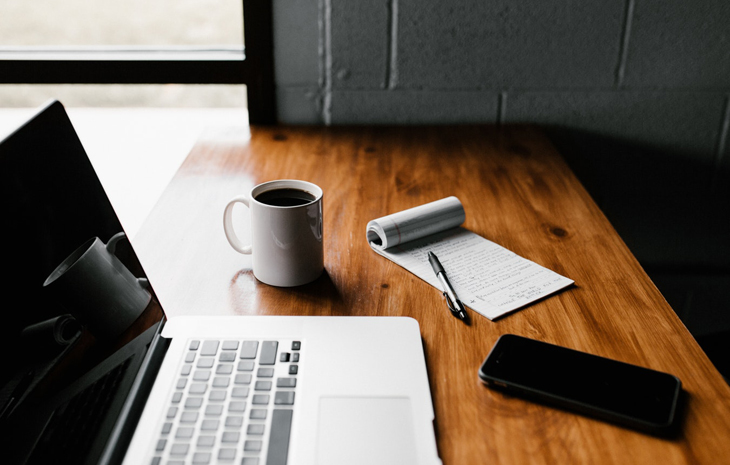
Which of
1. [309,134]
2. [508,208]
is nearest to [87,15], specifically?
[309,134]

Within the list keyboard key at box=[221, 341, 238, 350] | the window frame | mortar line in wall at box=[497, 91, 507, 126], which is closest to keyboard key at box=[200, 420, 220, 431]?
keyboard key at box=[221, 341, 238, 350]

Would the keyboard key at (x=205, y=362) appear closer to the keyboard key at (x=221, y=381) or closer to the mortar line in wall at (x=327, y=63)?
the keyboard key at (x=221, y=381)

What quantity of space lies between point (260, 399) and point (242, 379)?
34mm

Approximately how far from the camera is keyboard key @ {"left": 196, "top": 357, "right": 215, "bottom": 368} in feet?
2.03

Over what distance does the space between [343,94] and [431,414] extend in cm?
104

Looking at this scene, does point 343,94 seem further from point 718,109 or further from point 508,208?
point 718,109

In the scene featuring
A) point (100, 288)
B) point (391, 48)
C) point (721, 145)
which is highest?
point (391, 48)

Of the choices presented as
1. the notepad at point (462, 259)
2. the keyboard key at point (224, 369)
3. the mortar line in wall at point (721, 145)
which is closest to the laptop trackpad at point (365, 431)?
the keyboard key at point (224, 369)

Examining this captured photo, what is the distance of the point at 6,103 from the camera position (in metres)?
1.74

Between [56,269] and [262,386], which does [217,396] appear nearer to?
[262,386]

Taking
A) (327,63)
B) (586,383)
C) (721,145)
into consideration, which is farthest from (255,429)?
(721,145)

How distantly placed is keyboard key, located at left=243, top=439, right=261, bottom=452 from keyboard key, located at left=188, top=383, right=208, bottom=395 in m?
0.08

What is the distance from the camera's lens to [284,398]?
1.90 feet

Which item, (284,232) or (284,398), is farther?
(284,232)
